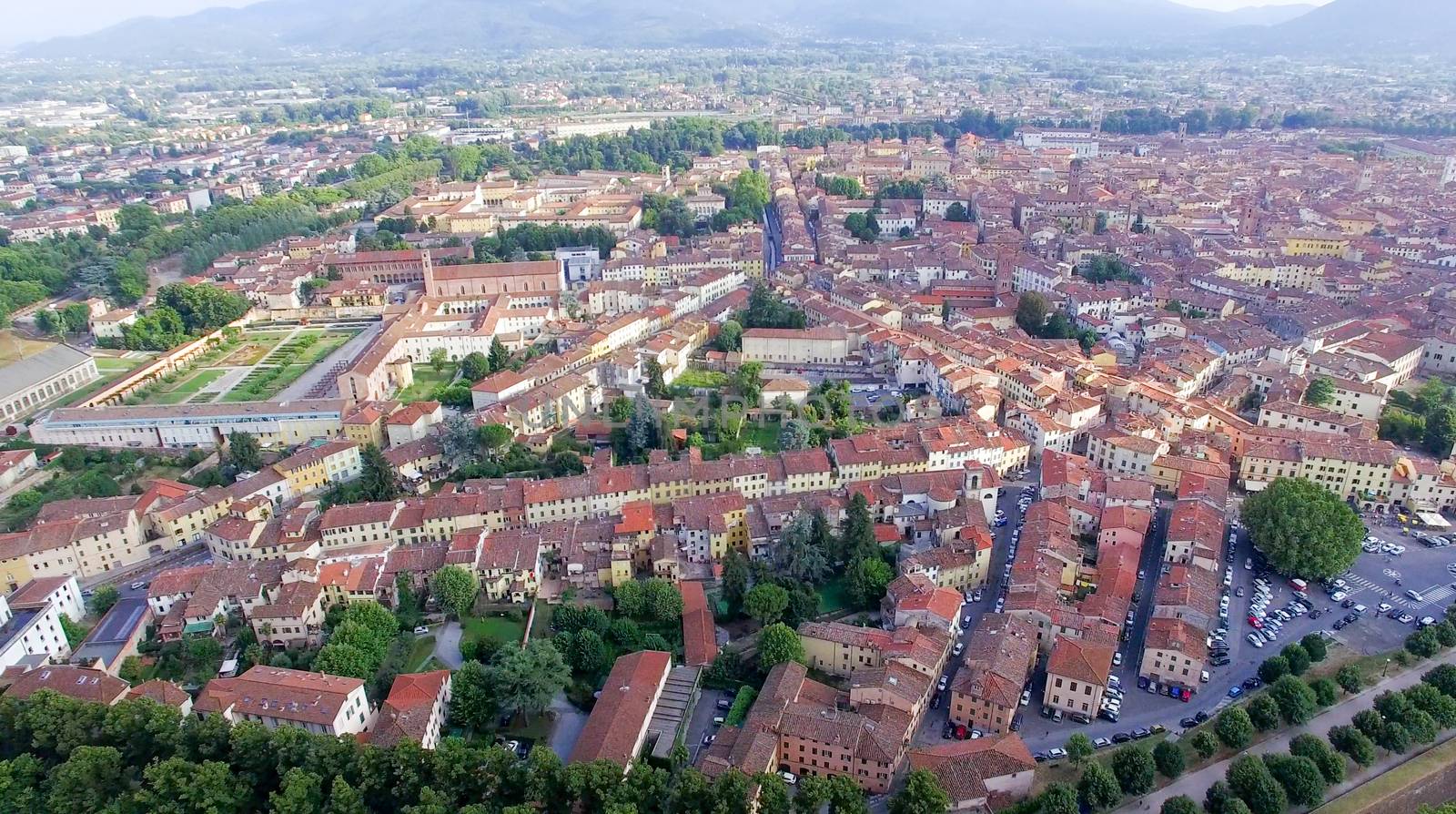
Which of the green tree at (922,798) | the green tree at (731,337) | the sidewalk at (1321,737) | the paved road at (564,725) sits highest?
the green tree at (731,337)

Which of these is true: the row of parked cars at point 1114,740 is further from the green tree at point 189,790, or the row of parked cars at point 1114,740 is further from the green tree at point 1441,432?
the green tree at point 1441,432

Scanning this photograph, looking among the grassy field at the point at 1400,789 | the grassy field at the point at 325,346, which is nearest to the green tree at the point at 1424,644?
the grassy field at the point at 1400,789

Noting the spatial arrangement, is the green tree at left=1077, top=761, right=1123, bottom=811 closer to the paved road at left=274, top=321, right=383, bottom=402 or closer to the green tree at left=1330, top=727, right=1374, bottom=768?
the green tree at left=1330, top=727, right=1374, bottom=768

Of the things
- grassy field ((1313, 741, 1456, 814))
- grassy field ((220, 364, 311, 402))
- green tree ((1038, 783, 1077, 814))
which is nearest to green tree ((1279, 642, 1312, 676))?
grassy field ((1313, 741, 1456, 814))

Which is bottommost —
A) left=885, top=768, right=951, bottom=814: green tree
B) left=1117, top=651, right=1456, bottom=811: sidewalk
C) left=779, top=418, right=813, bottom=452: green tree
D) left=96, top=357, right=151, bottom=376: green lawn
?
left=1117, top=651, right=1456, bottom=811: sidewalk

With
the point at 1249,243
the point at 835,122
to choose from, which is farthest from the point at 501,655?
the point at 835,122
